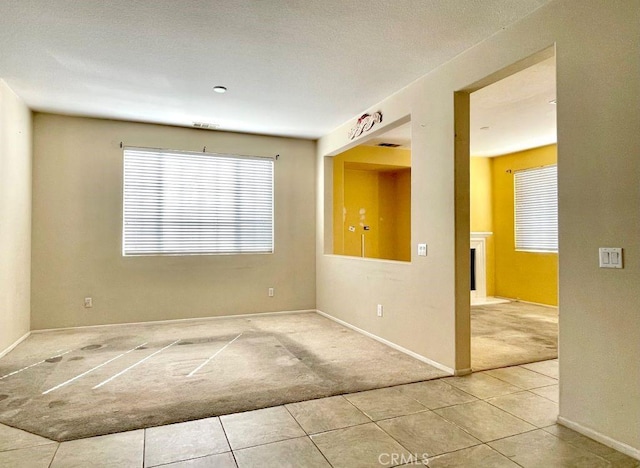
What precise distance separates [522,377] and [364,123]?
316cm

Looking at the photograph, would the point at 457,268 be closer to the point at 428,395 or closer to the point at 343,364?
the point at 428,395

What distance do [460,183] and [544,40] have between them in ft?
3.88

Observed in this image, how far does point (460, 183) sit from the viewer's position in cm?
342

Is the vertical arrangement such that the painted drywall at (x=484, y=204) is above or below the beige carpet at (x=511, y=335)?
above

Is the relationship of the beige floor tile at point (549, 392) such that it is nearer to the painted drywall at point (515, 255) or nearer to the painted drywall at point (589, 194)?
the painted drywall at point (589, 194)

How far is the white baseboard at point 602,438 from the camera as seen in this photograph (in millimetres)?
2127

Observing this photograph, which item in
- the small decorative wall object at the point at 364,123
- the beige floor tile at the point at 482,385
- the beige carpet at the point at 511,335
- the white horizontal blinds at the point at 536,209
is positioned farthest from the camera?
the white horizontal blinds at the point at 536,209

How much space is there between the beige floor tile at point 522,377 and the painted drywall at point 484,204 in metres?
4.49

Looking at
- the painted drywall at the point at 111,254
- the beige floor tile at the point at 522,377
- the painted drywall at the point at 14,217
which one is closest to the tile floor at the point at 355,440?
the beige floor tile at the point at 522,377

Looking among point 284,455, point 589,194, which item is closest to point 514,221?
point 589,194

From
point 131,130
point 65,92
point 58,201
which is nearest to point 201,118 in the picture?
point 131,130

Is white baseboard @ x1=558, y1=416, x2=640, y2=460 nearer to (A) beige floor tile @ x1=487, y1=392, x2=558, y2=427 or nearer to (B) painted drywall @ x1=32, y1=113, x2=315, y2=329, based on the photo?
(A) beige floor tile @ x1=487, y1=392, x2=558, y2=427

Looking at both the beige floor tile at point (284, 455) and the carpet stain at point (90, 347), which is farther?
the carpet stain at point (90, 347)

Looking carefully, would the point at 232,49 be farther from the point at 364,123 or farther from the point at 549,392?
the point at 549,392
